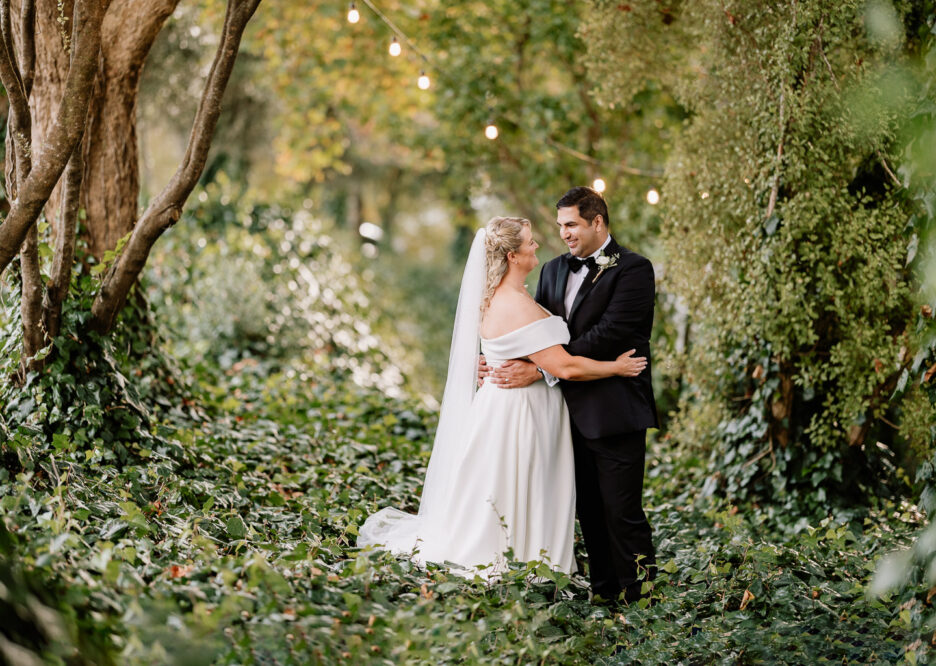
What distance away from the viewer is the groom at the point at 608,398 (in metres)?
4.09

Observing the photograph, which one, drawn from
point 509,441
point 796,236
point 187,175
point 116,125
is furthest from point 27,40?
point 796,236

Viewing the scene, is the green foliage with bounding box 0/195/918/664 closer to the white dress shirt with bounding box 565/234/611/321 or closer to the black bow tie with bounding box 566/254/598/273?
the white dress shirt with bounding box 565/234/611/321

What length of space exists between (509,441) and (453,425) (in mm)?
483

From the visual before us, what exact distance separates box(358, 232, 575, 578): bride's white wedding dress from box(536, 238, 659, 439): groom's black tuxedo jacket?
0.37ft

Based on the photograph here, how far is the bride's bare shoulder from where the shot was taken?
13.6ft

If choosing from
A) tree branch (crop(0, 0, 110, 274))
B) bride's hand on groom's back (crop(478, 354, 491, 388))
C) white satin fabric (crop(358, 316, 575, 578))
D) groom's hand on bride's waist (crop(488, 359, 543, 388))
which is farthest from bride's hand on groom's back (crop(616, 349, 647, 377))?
tree branch (crop(0, 0, 110, 274))

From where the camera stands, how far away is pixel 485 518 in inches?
161

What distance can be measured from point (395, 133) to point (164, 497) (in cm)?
813

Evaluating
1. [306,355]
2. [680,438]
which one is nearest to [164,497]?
[680,438]

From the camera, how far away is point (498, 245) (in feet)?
13.8

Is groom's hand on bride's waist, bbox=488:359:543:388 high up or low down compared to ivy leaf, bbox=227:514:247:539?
up

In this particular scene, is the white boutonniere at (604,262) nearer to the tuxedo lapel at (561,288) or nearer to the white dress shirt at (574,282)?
the white dress shirt at (574,282)

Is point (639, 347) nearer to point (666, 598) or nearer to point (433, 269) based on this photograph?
point (666, 598)

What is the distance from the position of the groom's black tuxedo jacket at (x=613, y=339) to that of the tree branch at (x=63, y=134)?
2605 mm
